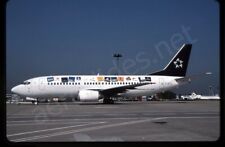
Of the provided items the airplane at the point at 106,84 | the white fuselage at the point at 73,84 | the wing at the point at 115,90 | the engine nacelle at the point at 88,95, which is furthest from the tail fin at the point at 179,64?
the engine nacelle at the point at 88,95

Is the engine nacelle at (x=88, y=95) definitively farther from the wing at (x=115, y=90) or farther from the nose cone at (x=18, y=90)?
the nose cone at (x=18, y=90)

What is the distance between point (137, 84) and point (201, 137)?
2744cm

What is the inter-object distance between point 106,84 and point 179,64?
353 inches

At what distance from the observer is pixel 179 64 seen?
4103 centimetres

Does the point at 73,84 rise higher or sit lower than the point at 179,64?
lower

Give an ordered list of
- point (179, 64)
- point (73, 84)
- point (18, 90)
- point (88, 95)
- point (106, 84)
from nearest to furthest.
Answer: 1. point (88, 95)
2. point (73, 84)
3. point (18, 90)
4. point (106, 84)
5. point (179, 64)

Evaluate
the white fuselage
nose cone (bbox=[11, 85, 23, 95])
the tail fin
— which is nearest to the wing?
the white fuselage

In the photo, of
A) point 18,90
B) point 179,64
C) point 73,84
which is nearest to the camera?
point 73,84

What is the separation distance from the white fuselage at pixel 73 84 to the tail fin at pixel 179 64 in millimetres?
1942

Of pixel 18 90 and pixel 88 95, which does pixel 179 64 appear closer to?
pixel 88 95

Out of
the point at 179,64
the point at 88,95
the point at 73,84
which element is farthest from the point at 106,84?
the point at 179,64

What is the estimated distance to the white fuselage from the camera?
121ft
